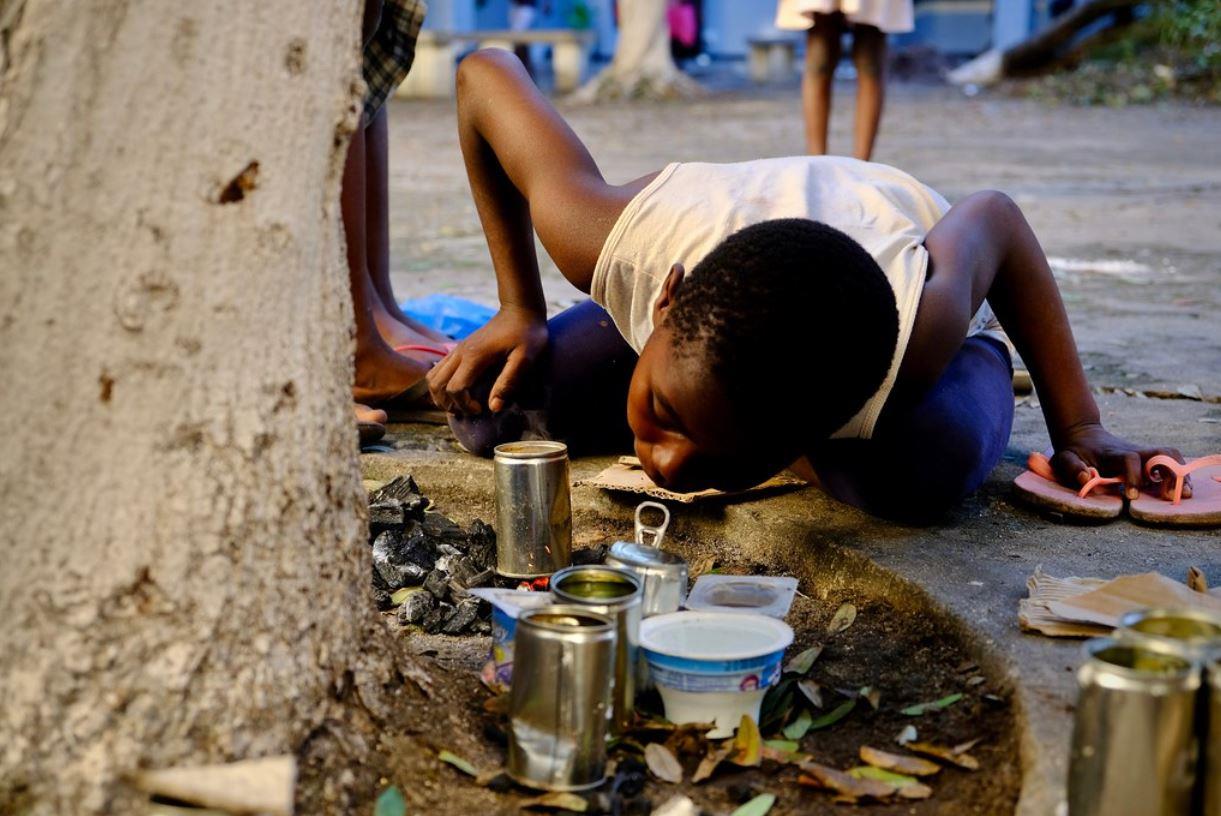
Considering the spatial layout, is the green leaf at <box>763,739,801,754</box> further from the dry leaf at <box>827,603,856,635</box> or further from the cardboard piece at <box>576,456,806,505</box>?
the cardboard piece at <box>576,456,806,505</box>

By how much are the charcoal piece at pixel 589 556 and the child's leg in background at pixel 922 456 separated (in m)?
0.45

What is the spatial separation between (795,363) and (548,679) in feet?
2.07

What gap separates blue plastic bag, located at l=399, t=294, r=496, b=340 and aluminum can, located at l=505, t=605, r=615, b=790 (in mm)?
2387

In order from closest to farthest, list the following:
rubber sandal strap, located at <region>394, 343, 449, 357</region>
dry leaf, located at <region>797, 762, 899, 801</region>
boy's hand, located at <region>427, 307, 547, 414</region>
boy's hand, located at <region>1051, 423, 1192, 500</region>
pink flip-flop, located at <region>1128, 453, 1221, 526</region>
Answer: dry leaf, located at <region>797, 762, 899, 801</region>
pink flip-flop, located at <region>1128, 453, 1221, 526</region>
boy's hand, located at <region>1051, 423, 1192, 500</region>
boy's hand, located at <region>427, 307, 547, 414</region>
rubber sandal strap, located at <region>394, 343, 449, 357</region>

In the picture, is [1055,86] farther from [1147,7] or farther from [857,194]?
[857,194]

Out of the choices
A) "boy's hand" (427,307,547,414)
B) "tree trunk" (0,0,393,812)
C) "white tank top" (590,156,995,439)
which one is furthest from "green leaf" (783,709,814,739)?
"boy's hand" (427,307,547,414)

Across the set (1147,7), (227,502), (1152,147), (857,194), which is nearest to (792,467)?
(857,194)

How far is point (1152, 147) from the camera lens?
35.6 feet

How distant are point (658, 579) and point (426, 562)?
26.0 inches

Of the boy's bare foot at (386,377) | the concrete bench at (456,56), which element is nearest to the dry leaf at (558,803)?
the boy's bare foot at (386,377)

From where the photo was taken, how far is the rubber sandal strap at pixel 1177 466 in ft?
8.70

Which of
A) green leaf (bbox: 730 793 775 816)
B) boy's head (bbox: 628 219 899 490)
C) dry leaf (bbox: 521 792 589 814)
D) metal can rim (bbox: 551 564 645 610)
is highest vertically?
boy's head (bbox: 628 219 899 490)

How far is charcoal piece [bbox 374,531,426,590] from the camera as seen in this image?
2691mm

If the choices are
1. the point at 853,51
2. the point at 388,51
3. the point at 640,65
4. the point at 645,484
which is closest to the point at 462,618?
the point at 645,484
